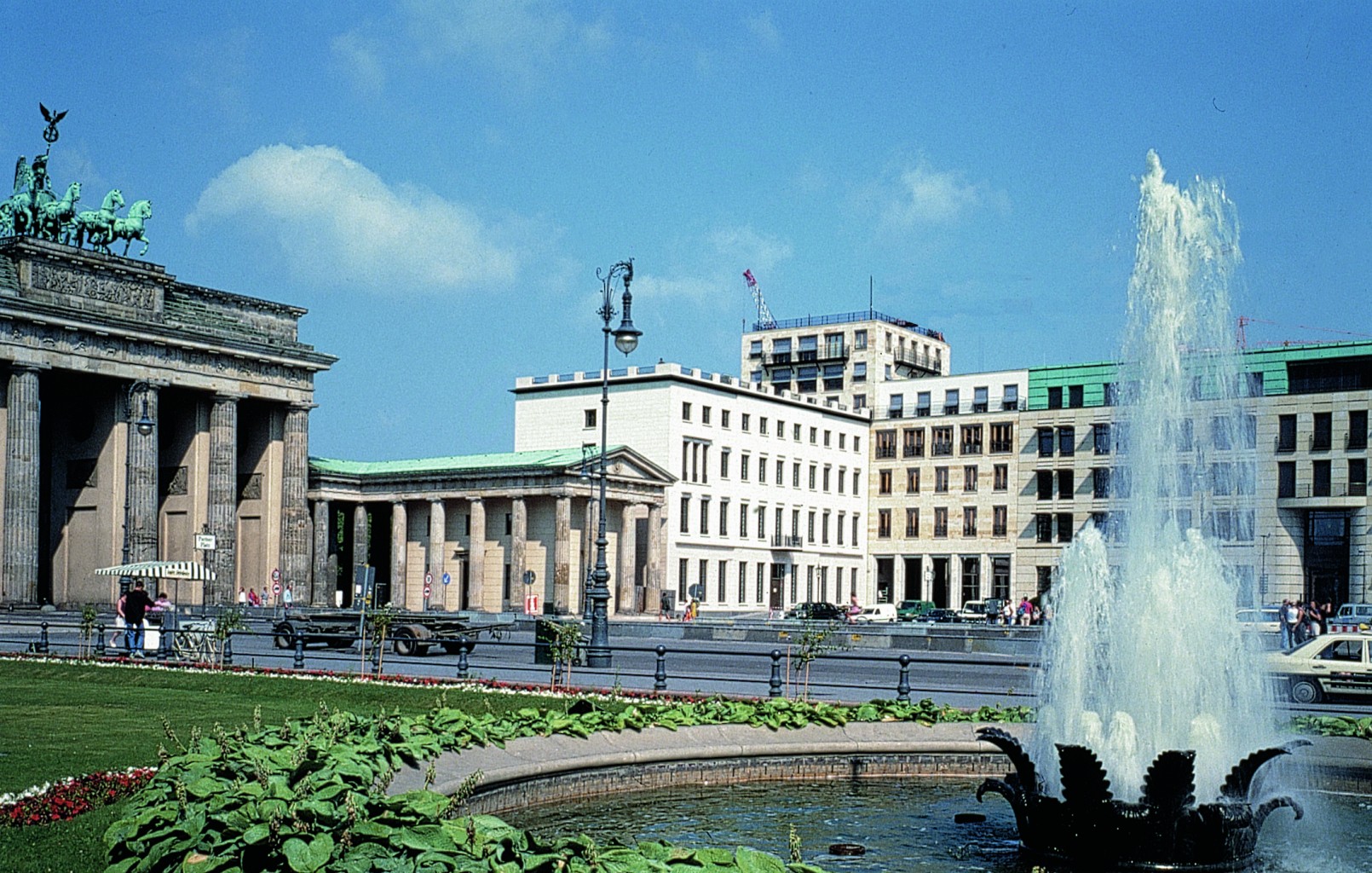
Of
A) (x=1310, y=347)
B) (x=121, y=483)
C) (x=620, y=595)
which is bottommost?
(x=620, y=595)

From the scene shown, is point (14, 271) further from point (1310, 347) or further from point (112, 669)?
point (1310, 347)

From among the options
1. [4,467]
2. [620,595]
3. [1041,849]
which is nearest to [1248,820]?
[1041,849]

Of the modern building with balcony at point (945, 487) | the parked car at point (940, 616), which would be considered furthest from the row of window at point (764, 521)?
the parked car at point (940, 616)

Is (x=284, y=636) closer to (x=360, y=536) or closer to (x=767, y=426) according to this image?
(x=360, y=536)

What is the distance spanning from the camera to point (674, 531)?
99938 millimetres

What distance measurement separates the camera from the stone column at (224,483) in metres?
81.4

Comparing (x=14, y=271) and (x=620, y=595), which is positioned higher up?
(x=14, y=271)

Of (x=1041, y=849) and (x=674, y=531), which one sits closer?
(x=1041, y=849)

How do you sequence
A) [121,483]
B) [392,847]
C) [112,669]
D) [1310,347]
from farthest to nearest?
[1310,347] → [121,483] → [112,669] → [392,847]

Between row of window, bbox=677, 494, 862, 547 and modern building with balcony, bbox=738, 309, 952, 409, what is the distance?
12433 mm

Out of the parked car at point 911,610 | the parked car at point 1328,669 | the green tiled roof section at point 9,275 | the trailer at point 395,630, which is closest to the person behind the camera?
the parked car at point 1328,669

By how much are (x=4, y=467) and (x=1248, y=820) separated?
69998 mm

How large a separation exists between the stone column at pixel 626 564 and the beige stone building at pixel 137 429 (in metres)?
18.7

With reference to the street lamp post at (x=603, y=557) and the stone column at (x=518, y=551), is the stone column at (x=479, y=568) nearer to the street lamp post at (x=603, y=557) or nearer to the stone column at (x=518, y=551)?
the stone column at (x=518, y=551)
